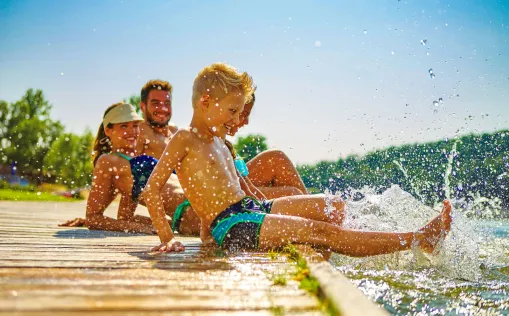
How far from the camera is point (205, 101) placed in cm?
371

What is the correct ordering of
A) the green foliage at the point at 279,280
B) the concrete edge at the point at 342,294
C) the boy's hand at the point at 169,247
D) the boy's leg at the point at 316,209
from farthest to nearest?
1. the boy's leg at the point at 316,209
2. the boy's hand at the point at 169,247
3. the green foliage at the point at 279,280
4. the concrete edge at the point at 342,294

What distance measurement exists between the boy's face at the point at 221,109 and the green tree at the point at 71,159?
138 feet

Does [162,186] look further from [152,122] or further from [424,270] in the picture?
[152,122]

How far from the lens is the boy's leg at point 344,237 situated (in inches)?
138

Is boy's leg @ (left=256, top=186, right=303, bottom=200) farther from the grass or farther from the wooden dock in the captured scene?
the grass

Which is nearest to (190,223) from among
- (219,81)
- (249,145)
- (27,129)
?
(219,81)

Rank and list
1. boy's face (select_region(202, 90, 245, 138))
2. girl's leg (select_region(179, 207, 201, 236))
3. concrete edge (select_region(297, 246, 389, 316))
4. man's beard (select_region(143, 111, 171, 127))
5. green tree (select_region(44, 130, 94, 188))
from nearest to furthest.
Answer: concrete edge (select_region(297, 246, 389, 316))
boy's face (select_region(202, 90, 245, 138))
girl's leg (select_region(179, 207, 201, 236))
man's beard (select_region(143, 111, 171, 127))
green tree (select_region(44, 130, 94, 188))

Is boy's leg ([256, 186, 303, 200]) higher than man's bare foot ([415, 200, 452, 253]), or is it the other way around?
boy's leg ([256, 186, 303, 200])

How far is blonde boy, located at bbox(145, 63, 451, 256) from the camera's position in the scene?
3.52 metres

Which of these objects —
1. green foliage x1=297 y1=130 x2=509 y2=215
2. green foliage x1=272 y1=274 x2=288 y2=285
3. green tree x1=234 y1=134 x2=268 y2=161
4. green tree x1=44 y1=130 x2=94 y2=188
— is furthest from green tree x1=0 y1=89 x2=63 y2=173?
green foliage x1=272 y1=274 x2=288 y2=285

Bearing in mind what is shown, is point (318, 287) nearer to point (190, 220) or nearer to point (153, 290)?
point (153, 290)

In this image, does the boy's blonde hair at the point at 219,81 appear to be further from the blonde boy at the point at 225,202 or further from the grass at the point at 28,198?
the grass at the point at 28,198

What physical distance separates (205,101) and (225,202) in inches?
30.5

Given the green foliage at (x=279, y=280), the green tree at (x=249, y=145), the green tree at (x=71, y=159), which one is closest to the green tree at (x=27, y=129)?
the green tree at (x=71, y=159)
